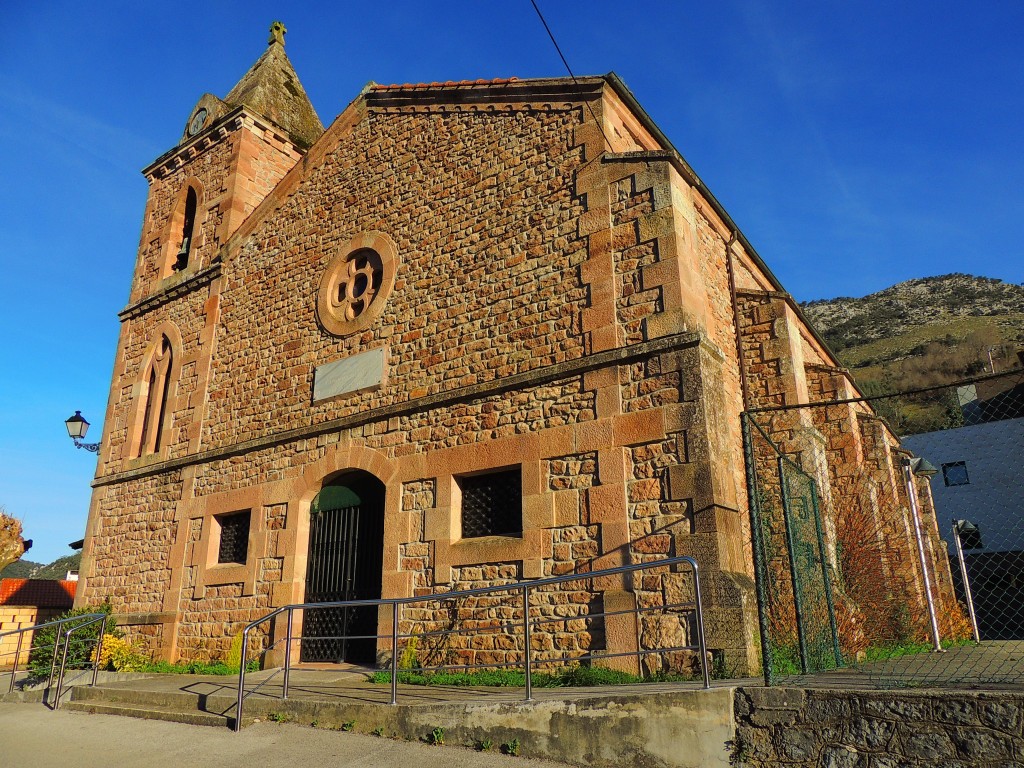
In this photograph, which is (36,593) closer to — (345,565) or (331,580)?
(331,580)

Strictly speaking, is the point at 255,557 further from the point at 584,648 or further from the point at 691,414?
the point at 691,414

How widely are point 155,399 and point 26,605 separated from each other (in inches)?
290

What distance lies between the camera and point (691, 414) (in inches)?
301

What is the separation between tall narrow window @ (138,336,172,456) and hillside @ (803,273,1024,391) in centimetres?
3086

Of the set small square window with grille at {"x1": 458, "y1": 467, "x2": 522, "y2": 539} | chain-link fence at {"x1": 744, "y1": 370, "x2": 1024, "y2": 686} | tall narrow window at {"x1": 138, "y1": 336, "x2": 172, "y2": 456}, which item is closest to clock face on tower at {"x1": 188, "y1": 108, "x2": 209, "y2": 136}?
tall narrow window at {"x1": 138, "y1": 336, "x2": 172, "y2": 456}

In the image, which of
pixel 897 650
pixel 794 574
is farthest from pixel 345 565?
pixel 897 650

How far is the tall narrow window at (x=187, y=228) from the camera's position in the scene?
15.7 metres

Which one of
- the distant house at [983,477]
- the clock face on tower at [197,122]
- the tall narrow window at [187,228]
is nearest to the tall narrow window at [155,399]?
the tall narrow window at [187,228]

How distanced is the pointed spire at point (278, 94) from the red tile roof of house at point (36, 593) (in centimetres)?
1203

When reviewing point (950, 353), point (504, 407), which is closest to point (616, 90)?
point (504, 407)

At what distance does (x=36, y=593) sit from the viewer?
703 inches

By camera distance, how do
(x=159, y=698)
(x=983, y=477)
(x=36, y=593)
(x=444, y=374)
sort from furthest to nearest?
1. (x=983, y=477)
2. (x=36, y=593)
3. (x=444, y=374)
4. (x=159, y=698)

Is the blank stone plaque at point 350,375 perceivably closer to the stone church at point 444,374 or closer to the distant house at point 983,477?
the stone church at point 444,374

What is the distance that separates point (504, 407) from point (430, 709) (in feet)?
12.9
